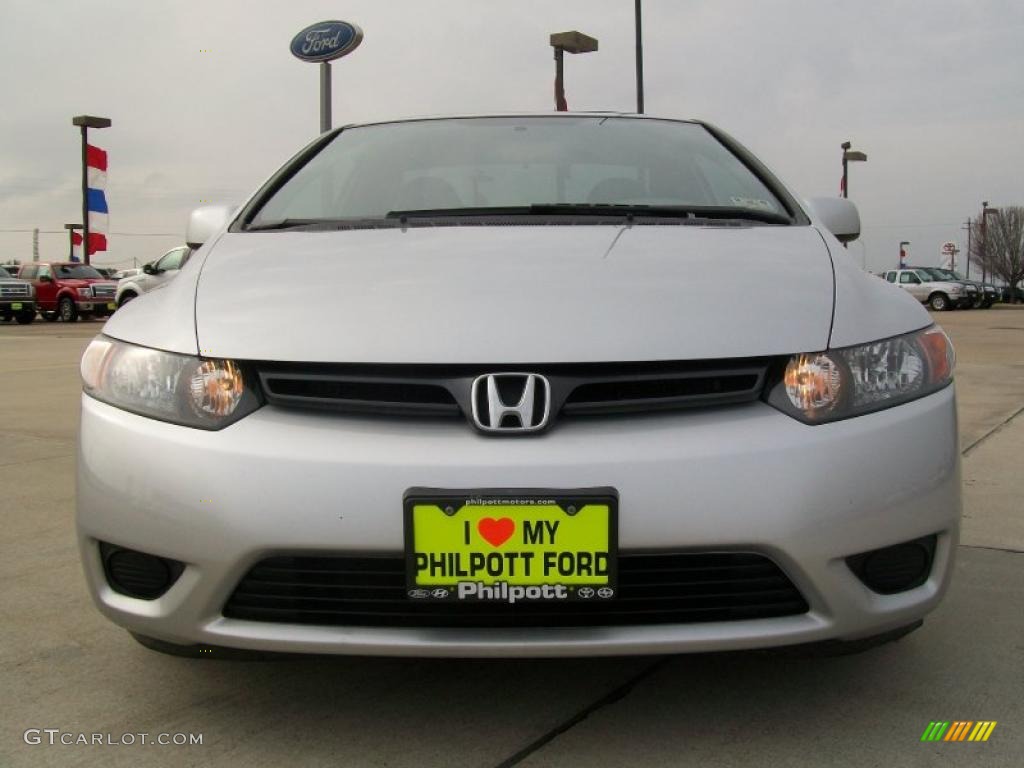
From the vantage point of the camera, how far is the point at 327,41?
36.3 ft

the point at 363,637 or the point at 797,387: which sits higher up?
the point at 797,387

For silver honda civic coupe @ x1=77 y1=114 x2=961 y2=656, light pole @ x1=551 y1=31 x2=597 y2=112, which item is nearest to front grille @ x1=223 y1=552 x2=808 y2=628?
silver honda civic coupe @ x1=77 y1=114 x2=961 y2=656

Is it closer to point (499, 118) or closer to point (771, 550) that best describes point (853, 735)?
point (771, 550)

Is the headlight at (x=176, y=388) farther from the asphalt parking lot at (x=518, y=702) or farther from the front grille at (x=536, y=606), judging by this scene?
the asphalt parking lot at (x=518, y=702)

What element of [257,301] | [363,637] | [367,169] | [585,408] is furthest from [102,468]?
[367,169]

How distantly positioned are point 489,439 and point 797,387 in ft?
1.88

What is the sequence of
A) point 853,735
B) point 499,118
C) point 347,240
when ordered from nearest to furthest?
point 853,735
point 347,240
point 499,118

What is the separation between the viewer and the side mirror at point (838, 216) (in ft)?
9.43

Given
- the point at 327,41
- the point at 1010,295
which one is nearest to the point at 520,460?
the point at 327,41

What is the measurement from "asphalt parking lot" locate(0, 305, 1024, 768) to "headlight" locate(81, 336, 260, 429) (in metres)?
0.48

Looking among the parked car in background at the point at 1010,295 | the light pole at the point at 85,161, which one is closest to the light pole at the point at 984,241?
the parked car in background at the point at 1010,295

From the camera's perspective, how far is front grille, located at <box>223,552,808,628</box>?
5.54ft

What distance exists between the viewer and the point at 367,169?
9.67 feet

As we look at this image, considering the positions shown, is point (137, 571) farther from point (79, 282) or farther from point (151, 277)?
point (79, 282)
